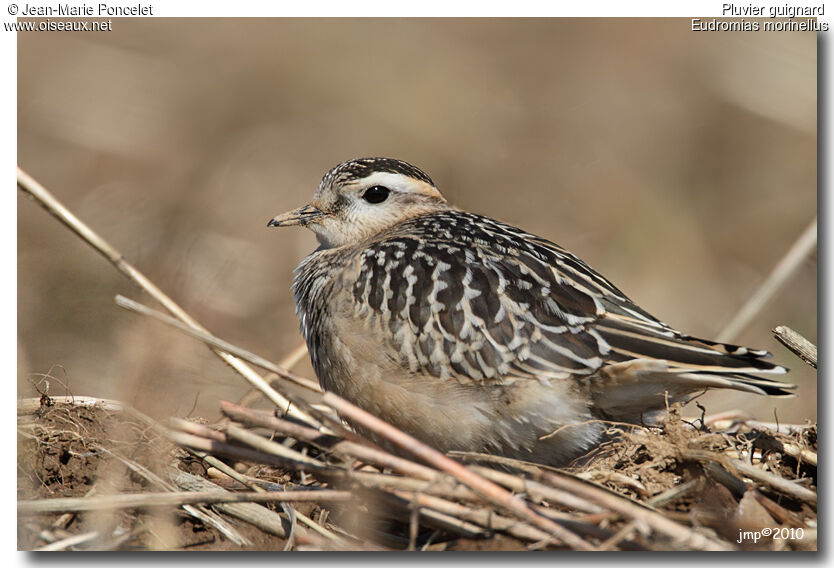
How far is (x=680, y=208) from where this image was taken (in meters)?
6.51

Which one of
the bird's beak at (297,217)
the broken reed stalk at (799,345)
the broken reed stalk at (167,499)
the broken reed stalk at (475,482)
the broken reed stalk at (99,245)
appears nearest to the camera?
the broken reed stalk at (475,482)

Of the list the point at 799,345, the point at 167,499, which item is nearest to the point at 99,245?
the point at 167,499

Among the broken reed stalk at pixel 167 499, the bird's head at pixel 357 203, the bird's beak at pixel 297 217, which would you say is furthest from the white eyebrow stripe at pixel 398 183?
the broken reed stalk at pixel 167 499

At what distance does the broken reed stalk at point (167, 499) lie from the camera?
345cm

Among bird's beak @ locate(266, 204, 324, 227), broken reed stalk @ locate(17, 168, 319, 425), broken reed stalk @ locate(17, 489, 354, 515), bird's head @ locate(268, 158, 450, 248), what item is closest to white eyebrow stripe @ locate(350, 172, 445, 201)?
bird's head @ locate(268, 158, 450, 248)

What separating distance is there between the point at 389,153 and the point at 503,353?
3.39 metres

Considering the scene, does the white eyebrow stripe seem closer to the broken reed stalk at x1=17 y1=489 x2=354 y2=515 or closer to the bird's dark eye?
the bird's dark eye

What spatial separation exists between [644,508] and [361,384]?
1.30m

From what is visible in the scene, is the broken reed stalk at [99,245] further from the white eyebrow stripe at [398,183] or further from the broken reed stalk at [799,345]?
the broken reed stalk at [799,345]

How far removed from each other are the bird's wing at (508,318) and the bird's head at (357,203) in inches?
30.8

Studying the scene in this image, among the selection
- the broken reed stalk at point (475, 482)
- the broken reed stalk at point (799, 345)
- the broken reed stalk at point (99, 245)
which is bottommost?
the broken reed stalk at point (475, 482)

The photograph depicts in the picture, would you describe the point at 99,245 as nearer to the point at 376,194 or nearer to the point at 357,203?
the point at 357,203

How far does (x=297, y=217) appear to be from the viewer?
501cm

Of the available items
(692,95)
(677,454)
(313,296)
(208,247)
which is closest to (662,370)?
(677,454)
